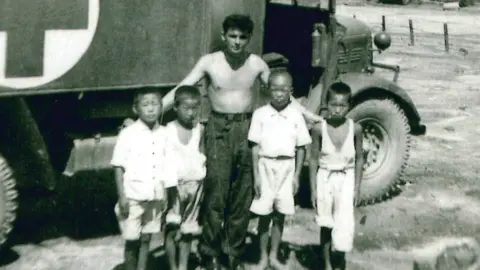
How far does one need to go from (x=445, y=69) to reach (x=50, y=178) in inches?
515

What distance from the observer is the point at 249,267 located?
15.9ft

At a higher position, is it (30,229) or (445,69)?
(445,69)

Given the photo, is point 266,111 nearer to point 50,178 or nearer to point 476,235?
point 50,178

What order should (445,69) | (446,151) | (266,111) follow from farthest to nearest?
1. (445,69)
2. (446,151)
3. (266,111)

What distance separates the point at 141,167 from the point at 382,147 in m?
3.19

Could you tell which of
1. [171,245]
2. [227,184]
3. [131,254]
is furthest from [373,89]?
[131,254]

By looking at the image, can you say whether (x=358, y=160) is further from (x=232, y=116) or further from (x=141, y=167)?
(x=141, y=167)

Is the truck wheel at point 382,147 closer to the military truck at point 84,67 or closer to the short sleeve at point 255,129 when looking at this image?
the military truck at point 84,67

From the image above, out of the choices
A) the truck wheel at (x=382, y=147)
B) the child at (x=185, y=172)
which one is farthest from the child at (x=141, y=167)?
the truck wheel at (x=382, y=147)

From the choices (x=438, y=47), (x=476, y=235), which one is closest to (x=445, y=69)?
(x=438, y=47)

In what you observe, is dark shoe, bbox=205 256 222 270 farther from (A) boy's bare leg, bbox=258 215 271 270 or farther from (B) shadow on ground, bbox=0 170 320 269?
(A) boy's bare leg, bbox=258 215 271 270

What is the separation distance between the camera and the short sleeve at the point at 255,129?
14.8 feet

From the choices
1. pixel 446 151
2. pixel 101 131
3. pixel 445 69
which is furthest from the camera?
pixel 445 69

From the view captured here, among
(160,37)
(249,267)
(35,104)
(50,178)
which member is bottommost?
(249,267)
